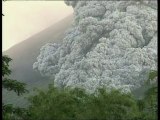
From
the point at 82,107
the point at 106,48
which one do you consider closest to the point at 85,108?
the point at 82,107

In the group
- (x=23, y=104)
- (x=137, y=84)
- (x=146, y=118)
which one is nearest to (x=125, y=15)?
(x=137, y=84)

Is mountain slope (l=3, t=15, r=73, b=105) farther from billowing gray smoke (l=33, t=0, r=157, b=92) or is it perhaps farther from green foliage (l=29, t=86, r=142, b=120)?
green foliage (l=29, t=86, r=142, b=120)

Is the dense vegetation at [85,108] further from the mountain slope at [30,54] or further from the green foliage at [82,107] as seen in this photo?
the mountain slope at [30,54]

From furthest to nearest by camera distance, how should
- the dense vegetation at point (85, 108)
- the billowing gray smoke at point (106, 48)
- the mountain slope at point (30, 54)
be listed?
1. the mountain slope at point (30, 54)
2. the billowing gray smoke at point (106, 48)
3. the dense vegetation at point (85, 108)

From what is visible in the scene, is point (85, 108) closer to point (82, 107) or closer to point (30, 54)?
point (82, 107)

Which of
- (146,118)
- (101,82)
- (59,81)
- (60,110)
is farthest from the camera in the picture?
(59,81)

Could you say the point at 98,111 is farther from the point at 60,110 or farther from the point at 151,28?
the point at 151,28

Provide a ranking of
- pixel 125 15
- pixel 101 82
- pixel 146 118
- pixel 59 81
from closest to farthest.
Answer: pixel 146 118 → pixel 101 82 → pixel 59 81 → pixel 125 15

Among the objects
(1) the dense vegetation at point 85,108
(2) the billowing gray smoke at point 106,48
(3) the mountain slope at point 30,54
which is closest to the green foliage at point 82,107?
(1) the dense vegetation at point 85,108
